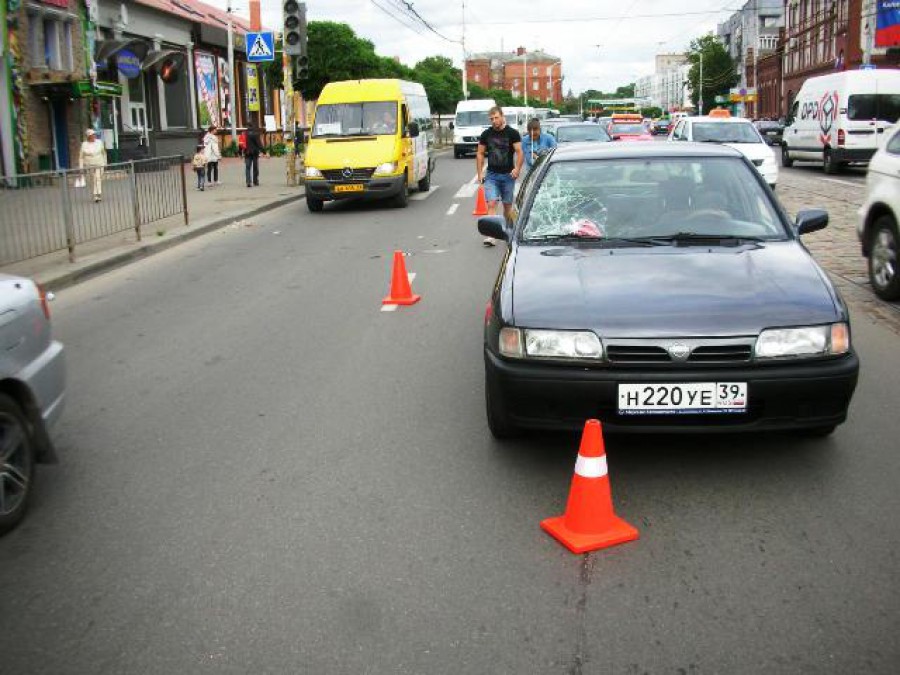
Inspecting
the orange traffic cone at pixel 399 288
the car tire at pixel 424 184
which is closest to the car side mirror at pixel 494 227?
the orange traffic cone at pixel 399 288

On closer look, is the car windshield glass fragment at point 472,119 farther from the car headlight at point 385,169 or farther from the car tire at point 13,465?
the car tire at point 13,465

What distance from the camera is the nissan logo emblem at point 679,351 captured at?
4266mm

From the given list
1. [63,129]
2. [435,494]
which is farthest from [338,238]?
[63,129]

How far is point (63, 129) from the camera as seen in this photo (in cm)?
2886

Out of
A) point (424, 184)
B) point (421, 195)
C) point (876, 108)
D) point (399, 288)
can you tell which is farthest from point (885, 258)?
point (876, 108)

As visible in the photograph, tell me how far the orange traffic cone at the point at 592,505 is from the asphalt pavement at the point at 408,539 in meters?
0.07

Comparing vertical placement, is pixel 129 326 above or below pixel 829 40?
below

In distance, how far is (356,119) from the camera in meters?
19.8

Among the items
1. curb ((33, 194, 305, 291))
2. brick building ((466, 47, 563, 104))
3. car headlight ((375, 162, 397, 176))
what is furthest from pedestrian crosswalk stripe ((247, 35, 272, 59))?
brick building ((466, 47, 563, 104))

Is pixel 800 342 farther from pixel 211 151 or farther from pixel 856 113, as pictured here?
pixel 211 151

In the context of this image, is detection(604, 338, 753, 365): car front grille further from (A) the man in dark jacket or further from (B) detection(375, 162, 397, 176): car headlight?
(A) the man in dark jacket

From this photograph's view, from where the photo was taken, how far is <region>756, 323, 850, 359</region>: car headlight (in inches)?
169

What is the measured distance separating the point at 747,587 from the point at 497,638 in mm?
986

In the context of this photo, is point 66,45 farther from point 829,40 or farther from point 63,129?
point 829,40
